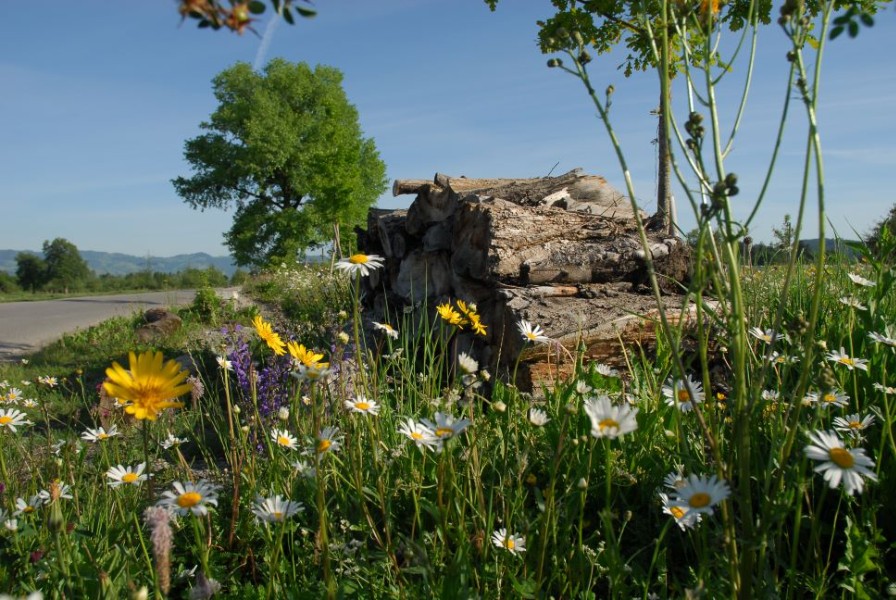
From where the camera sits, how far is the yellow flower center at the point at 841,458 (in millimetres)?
1131

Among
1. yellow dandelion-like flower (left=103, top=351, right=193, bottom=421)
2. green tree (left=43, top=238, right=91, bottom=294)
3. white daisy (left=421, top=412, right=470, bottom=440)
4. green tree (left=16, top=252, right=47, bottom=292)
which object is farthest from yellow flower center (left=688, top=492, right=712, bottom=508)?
green tree (left=16, top=252, right=47, bottom=292)

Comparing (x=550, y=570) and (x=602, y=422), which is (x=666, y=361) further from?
(x=602, y=422)

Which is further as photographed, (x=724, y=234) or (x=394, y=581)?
(x=394, y=581)

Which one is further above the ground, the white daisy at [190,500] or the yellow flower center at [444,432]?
the yellow flower center at [444,432]

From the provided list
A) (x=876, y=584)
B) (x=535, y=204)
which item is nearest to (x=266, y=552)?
(x=876, y=584)

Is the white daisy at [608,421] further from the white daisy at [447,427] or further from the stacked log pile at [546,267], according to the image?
the stacked log pile at [546,267]

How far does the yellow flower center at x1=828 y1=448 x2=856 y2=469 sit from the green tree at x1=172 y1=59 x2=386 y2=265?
88.8 ft

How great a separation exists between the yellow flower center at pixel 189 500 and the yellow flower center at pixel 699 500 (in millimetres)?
962

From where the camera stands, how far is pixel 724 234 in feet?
3.82

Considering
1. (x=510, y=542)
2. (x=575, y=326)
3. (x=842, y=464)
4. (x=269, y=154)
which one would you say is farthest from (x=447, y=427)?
(x=269, y=154)

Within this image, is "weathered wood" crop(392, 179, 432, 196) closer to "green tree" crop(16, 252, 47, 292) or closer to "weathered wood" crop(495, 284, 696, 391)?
"weathered wood" crop(495, 284, 696, 391)

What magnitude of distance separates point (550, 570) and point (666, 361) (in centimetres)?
131

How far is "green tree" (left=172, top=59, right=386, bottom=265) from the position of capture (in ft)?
94.8

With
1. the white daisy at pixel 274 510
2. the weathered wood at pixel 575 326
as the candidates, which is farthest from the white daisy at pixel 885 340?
the white daisy at pixel 274 510
